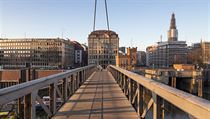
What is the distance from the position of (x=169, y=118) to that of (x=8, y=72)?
155ft

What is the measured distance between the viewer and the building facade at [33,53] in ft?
368

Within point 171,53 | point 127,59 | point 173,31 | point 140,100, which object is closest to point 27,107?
point 140,100

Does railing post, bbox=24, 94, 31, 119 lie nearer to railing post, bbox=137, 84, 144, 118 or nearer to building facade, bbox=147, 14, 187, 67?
railing post, bbox=137, 84, 144, 118

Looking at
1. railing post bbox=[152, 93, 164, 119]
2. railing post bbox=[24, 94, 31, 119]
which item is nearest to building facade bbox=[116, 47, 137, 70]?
railing post bbox=[152, 93, 164, 119]

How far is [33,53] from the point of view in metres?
115

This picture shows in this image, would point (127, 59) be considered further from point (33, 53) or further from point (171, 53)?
point (171, 53)

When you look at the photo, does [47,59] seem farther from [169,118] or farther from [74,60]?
[169,118]

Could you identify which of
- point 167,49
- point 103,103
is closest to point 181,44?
point 167,49

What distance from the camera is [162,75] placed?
2336 inches

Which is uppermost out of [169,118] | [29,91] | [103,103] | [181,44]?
[181,44]

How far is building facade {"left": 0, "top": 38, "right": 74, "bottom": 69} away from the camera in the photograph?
112 m

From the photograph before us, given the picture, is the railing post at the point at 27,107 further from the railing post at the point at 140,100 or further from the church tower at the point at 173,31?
the church tower at the point at 173,31

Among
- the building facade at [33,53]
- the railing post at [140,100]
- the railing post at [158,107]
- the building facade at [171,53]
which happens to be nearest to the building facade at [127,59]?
the building facade at [33,53]

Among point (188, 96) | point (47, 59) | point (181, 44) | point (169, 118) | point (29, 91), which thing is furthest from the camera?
point (181, 44)
